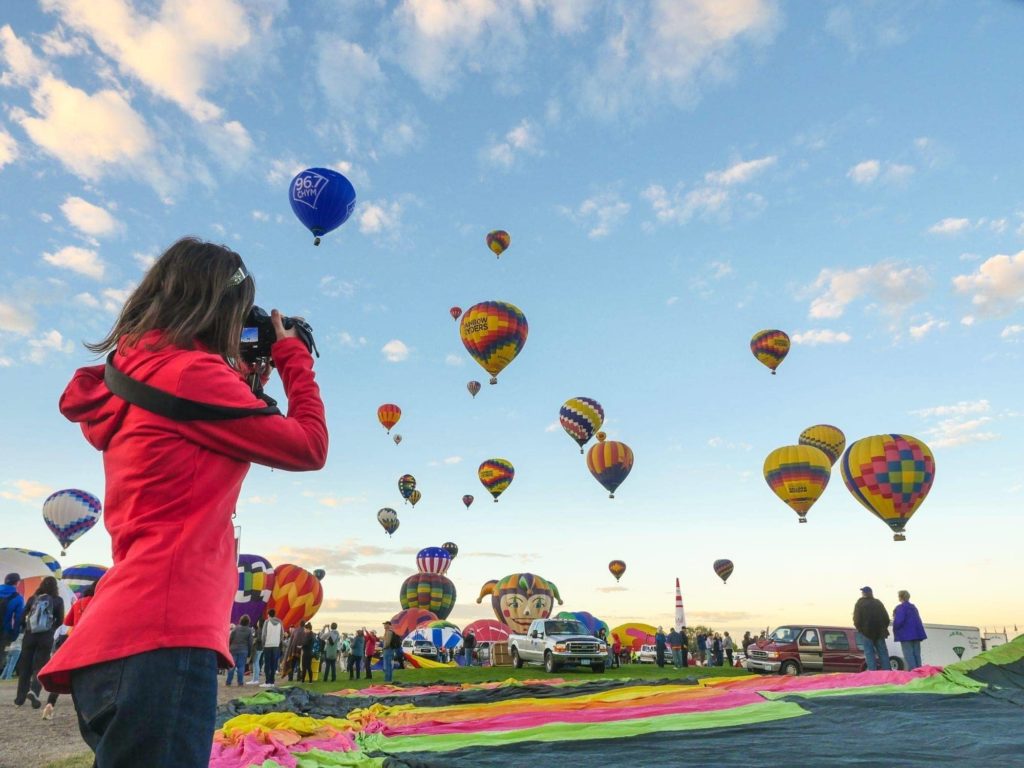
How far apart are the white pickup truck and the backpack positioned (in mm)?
13637

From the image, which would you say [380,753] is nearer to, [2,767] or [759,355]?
[2,767]

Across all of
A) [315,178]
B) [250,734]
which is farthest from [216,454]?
[315,178]

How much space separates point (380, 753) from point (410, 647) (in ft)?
101

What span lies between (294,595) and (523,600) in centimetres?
1128

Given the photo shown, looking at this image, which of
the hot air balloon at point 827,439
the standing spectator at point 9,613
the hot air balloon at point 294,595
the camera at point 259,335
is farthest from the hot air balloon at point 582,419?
the camera at point 259,335

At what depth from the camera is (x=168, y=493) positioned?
1728 millimetres

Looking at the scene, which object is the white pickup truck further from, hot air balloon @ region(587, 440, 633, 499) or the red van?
hot air balloon @ region(587, 440, 633, 499)

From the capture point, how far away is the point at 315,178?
1897 cm

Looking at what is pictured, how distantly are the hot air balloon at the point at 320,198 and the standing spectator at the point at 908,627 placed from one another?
15.8 m

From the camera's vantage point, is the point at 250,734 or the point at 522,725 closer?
the point at 250,734

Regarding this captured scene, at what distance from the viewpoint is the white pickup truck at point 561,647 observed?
2047cm

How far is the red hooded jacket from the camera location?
5.26 feet

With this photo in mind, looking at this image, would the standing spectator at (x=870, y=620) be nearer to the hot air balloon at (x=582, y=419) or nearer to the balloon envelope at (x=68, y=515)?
the hot air balloon at (x=582, y=419)

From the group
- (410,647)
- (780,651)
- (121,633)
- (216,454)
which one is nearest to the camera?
(121,633)
